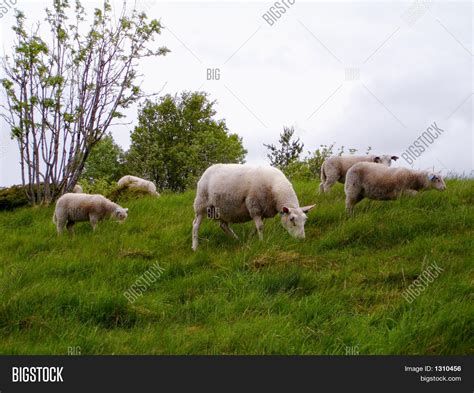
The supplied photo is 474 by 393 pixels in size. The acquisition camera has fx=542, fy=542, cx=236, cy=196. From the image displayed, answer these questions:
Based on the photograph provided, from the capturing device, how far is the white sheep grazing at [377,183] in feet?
39.3

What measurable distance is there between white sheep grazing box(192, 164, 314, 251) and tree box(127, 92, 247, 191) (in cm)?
3282

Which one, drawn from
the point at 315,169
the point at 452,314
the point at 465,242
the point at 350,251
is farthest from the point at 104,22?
the point at 315,169

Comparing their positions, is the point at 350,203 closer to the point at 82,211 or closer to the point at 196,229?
the point at 196,229

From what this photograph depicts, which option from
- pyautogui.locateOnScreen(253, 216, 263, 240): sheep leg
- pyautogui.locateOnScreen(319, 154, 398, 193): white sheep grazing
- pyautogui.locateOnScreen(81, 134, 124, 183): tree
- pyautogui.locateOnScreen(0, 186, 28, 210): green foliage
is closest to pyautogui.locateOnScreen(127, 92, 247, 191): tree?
pyautogui.locateOnScreen(81, 134, 124, 183): tree

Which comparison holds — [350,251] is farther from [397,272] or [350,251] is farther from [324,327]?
[324,327]

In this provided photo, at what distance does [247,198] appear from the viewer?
11.1 meters

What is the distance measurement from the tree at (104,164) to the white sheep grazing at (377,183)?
40774mm

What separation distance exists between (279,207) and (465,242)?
352 centimetres

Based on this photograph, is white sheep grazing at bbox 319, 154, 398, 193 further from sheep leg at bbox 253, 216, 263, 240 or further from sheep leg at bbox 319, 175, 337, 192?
sheep leg at bbox 253, 216, 263, 240

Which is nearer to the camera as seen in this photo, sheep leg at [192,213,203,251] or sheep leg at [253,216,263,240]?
sheep leg at [253,216,263,240]

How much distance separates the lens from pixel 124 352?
645 centimetres

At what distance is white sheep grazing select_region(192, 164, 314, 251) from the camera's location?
10.8 meters

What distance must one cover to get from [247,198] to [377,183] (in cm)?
305

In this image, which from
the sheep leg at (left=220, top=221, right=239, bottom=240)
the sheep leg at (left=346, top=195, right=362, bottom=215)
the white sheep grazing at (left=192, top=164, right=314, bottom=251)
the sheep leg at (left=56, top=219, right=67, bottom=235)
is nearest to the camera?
the white sheep grazing at (left=192, top=164, right=314, bottom=251)
